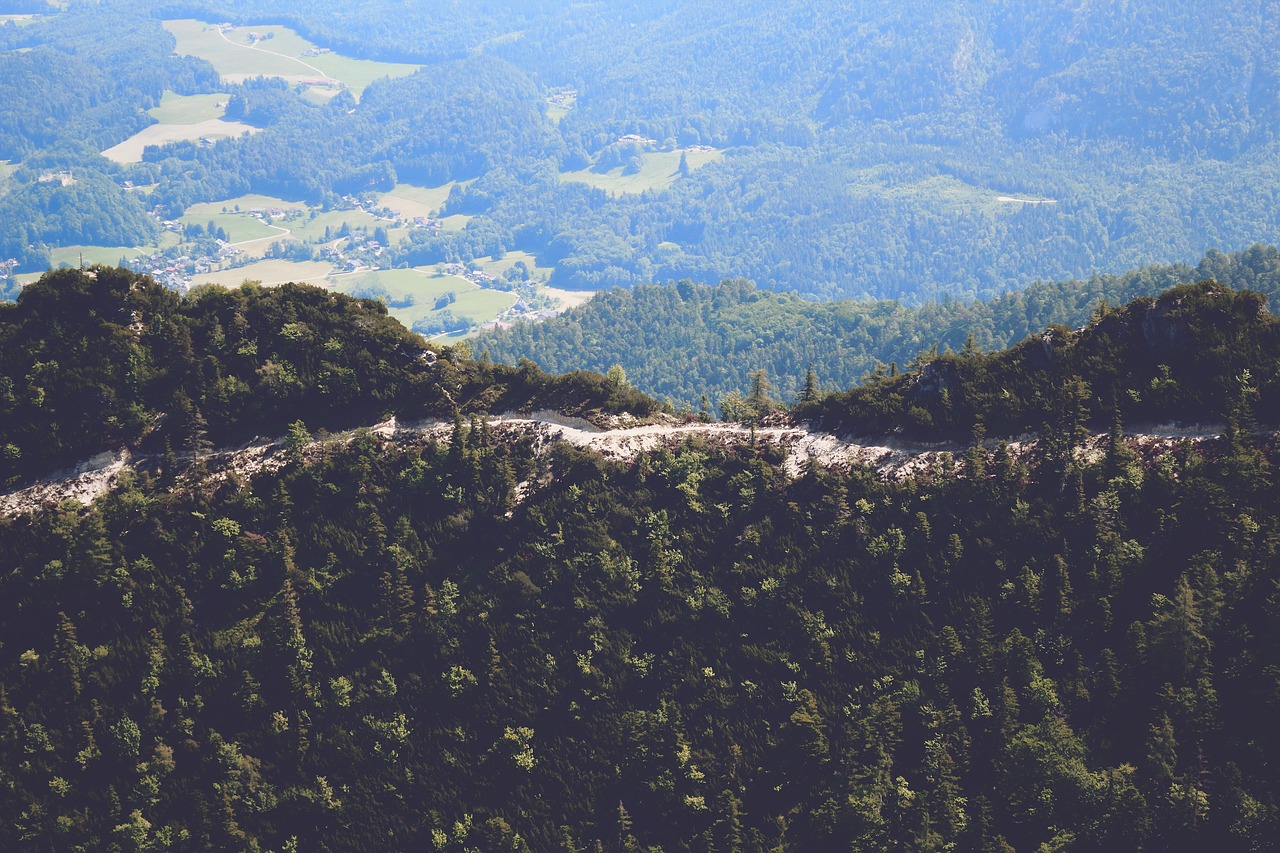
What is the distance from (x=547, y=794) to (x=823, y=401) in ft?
127

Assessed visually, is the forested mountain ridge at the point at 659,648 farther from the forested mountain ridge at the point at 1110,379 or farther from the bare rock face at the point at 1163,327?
the forested mountain ridge at the point at 1110,379

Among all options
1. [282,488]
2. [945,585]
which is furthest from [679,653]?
[282,488]

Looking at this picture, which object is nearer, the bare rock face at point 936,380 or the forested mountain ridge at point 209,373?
the bare rock face at point 936,380

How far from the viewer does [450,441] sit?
9738 cm

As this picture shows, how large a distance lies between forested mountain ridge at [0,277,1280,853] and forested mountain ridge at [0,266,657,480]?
513cm

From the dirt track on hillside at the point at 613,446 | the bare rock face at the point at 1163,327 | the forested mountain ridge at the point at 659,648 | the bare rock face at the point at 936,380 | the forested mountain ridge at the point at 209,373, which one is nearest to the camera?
the forested mountain ridge at the point at 659,648

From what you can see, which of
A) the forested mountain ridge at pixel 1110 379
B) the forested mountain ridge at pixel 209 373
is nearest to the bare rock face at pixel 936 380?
the forested mountain ridge at pixel 1110 379

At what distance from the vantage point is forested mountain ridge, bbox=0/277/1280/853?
249ft

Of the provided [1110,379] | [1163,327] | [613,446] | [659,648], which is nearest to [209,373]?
[613,446]

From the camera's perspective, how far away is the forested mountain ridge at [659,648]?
75.9m

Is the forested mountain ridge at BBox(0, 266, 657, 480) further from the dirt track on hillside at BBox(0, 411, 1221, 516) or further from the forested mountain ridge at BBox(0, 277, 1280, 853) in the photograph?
the forested mountain ridge at BBox(0, 277, 1280, 853)

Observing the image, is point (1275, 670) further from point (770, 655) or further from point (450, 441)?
point (450, 441)

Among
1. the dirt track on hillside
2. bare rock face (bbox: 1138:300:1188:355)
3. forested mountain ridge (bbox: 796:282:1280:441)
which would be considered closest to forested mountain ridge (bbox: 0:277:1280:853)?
bare rock face (bbox: 1138:300:1188:355)

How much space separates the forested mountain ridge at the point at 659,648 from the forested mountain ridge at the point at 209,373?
513 centimetres
